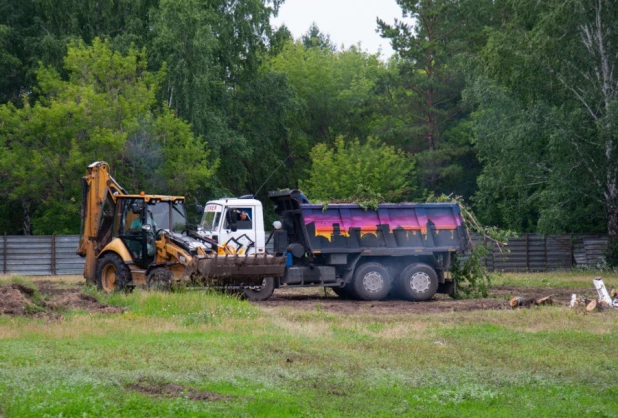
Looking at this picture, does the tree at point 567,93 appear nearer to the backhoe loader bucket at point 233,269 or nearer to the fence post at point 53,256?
the backhoe loader bucket at point 233,269

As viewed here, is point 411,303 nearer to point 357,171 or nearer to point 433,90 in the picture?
point 357,171

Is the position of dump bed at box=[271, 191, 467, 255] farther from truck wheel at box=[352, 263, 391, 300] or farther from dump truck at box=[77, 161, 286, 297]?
dump truck at box=[77, 161, 286, 297]

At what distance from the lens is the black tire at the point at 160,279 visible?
21109mm

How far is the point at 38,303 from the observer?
1727cm

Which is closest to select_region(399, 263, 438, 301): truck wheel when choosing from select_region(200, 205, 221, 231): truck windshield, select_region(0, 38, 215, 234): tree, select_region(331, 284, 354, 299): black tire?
select_region(331, 284, 354, 299): black tire

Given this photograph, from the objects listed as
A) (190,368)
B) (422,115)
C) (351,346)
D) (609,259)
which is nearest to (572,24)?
(609,259)

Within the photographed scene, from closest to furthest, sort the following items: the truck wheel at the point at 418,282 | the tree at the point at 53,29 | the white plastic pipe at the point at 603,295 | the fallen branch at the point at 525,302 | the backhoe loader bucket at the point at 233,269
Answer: the white plastic pipe at the point at 603,295 → the fallen branch at the point at 525,302 → the backhoe loader bucket at the point at 233,269 → the truck wheel at the point at 418,282 → the tree at the point at 53,29

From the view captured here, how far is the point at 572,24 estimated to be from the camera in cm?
3384

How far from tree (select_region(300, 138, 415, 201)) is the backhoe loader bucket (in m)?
24.7

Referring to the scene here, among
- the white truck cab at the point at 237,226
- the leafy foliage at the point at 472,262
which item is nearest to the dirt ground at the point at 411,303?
the leafy foliage at the point at 472,262

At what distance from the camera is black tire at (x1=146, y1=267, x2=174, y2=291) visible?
2111 cm

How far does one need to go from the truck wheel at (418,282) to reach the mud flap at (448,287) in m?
0.74

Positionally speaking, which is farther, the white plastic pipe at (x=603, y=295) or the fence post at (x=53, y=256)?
the fence post at (x=53, y=256)

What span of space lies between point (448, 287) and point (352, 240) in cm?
331
